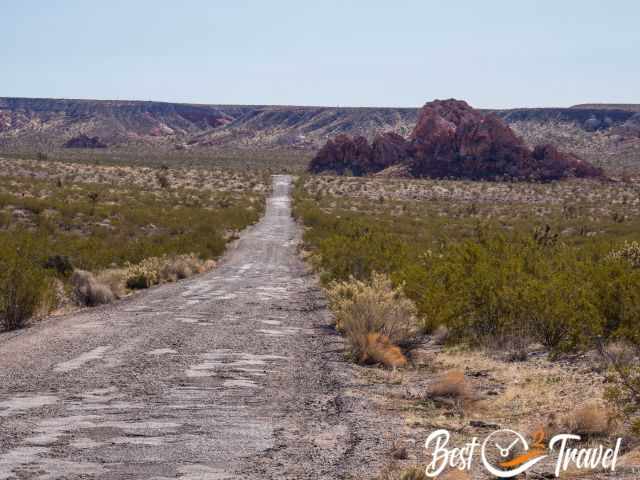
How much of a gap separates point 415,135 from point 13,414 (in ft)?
300

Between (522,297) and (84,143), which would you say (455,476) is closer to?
(522,297)

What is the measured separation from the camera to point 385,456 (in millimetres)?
6445

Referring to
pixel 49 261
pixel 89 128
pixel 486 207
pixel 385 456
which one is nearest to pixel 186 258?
pixel 49 261

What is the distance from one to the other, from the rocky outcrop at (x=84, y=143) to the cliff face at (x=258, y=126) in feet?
10.1

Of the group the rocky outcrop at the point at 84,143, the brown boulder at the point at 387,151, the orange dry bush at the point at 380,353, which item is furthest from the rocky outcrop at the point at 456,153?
the orange dry bush at the point at 380,353

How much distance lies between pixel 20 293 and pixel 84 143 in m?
146

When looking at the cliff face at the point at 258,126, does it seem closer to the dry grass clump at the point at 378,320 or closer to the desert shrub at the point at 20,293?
the dry grass clump at the point at 378,320

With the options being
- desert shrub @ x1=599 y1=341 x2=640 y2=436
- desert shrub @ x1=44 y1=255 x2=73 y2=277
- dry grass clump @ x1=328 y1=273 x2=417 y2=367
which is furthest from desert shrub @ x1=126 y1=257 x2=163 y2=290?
desert shrub @ x1=599 y1=341 x2=640 y2=436

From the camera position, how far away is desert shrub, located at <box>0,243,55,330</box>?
45.6 feet

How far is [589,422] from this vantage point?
22.2 ft

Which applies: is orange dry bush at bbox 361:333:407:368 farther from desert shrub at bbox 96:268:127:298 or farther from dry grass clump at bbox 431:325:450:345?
desert shrub at bbox 96:268:127:298

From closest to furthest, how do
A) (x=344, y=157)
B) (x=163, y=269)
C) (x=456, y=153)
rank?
(x=163, y=269) < (x=456, y=153) < (x=344, y=157)

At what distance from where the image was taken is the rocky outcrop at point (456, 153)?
8569 cm

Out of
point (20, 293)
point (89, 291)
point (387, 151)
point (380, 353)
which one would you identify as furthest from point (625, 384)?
point (387, 151)
